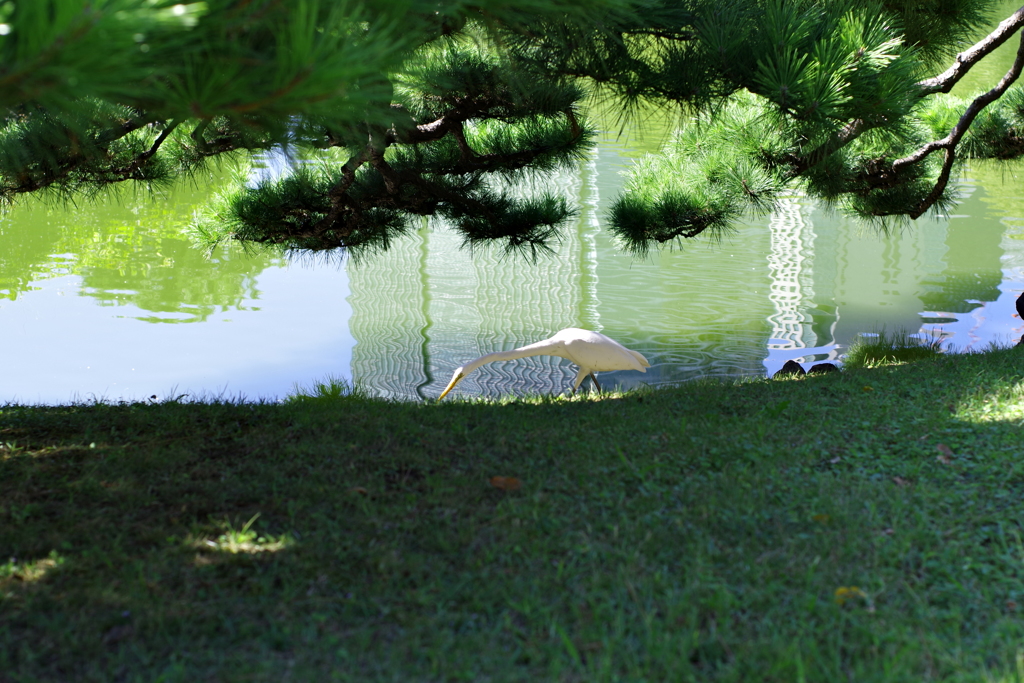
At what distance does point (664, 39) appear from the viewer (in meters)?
2.37

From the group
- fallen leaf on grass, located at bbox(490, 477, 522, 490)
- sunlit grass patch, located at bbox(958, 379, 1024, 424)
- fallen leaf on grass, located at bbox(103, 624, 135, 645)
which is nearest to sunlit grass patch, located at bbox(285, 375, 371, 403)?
fallen leaf on grass, located at bbox(490, 477, 522, 490)

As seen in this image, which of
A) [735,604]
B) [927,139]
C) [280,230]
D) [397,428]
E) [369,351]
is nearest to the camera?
[735,604]

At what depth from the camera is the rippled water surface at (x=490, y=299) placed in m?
4.57

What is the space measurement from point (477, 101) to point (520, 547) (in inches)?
71.6

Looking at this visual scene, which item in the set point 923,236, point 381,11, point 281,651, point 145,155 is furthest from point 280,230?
point 923,236

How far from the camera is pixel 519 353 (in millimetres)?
3090

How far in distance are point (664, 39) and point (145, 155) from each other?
1.92 meters

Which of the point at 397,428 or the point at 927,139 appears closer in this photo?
the point at 397,428

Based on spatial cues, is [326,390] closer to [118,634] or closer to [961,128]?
[118,634]

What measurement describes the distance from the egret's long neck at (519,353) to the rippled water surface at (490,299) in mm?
1067

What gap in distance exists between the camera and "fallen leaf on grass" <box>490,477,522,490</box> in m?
1.88

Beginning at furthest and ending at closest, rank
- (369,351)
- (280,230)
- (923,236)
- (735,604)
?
(923,236) < (369,351) < (280,230) < (735,604)

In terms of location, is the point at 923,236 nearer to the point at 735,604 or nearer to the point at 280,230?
the point at 280,230

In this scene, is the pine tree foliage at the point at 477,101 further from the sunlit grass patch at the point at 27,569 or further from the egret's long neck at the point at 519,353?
the sunlit grass patch at the point at 27,569
